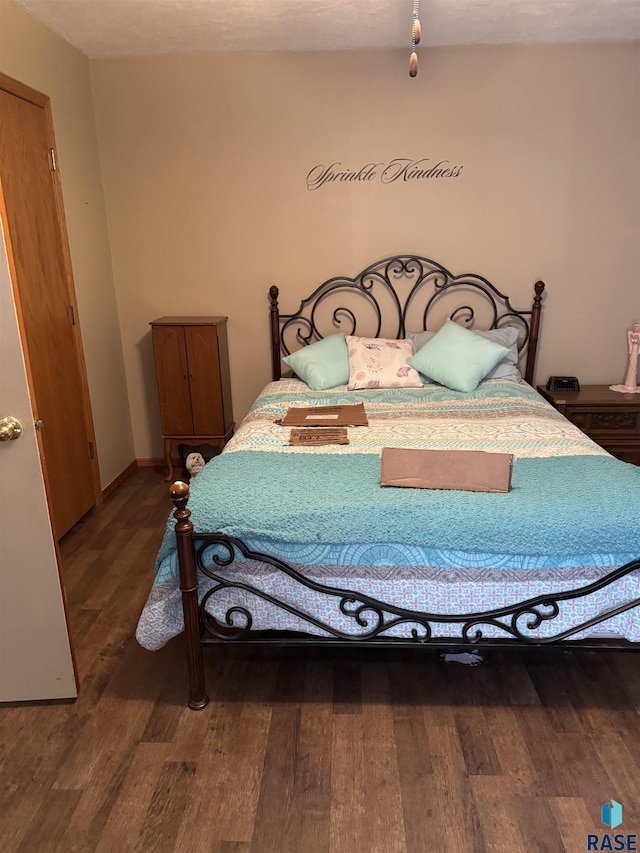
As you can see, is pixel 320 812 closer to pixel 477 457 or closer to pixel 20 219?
pixel 477 457

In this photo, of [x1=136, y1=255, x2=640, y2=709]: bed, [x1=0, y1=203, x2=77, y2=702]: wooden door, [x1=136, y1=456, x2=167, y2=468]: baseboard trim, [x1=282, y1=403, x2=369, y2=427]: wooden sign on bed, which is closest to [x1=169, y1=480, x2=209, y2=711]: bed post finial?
[x1=136, y1=255, x2=640, y2=709]: bed

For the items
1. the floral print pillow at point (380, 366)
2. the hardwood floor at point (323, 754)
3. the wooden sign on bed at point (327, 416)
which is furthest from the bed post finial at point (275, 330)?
the hardwood floor at point (323, 754)

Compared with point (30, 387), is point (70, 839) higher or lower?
lower

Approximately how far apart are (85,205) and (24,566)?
2.36 meters

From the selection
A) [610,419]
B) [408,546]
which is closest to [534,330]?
[610,419]

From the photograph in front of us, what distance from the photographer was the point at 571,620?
1813 millimetres

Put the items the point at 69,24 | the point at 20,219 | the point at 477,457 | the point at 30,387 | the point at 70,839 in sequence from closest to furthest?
the point at 70,839, the point at 30,387, the point at 477,457, the point at 20,219, the point at 69,24

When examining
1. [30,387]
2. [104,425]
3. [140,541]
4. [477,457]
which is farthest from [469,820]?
[104,425]

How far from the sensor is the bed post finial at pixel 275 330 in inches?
146

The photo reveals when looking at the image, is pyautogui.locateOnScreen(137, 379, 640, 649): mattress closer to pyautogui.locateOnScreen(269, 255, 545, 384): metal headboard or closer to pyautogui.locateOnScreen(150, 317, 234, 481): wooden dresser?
pyautogui.locateOnScreen(150, 317, 234, 481): wooden dresser

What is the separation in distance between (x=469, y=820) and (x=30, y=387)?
1.73 meters

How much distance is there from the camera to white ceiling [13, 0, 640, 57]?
2.75 meters

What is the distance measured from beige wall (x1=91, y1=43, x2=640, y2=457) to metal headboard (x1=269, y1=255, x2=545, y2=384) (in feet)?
0.28

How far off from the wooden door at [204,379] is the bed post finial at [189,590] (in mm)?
1880
